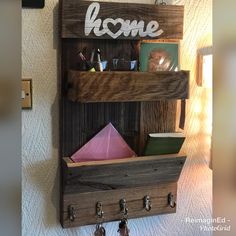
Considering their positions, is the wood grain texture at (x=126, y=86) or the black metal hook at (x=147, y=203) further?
the black metal hook at (x=147, y=203)

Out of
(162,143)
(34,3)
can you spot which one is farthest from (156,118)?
(34,3)

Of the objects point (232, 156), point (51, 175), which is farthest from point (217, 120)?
point (51, 175)

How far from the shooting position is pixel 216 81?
56 centimetres

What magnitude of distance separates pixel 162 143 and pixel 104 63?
0.29m

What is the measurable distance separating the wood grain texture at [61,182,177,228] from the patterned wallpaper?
53 mm

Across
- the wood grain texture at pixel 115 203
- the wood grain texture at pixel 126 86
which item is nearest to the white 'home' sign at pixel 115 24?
the wood grain texture at pixel 126 86

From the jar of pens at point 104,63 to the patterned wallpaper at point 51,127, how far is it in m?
0.09

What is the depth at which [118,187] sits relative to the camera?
0.98 m

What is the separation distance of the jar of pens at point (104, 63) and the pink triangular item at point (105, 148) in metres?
0.17

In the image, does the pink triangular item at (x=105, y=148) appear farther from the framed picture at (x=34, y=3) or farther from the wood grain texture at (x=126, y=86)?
the framed picture at (x=34, y=3)

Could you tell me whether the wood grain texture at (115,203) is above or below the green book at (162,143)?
below

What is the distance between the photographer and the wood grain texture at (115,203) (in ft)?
3.16

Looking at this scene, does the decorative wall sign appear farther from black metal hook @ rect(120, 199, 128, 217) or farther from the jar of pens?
black metal hook @ rect(120, 199, 128, 217)

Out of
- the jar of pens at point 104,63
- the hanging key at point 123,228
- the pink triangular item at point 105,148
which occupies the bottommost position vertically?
the hanging key at point 123,228
